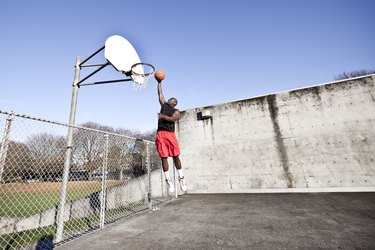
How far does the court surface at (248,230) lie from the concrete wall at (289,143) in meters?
2.38

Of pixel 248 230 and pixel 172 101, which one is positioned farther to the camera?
pixel 172 101

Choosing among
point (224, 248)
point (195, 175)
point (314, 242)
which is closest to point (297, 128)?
point (195, 175)

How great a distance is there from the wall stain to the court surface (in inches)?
103

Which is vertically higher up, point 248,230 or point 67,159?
point 67,159

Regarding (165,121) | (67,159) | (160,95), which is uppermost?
(160,95)

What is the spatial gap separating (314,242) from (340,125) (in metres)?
6.10

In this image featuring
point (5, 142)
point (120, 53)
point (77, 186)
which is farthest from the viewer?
point (77, 186)

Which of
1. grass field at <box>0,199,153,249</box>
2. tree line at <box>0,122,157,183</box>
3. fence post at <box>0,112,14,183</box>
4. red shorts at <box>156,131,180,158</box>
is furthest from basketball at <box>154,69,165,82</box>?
grass field at <box>0,199,153,249</box>

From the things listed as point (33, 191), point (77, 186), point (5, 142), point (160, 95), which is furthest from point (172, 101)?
point (77, 186)

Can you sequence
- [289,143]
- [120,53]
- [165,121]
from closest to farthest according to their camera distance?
1. [165,121]
2. [120,53]
3. [289,143]

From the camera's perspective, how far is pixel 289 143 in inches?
302

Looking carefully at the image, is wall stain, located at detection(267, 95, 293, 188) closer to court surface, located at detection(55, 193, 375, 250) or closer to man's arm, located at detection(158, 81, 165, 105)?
court surface, located at detection(55, 193, 375, 250)

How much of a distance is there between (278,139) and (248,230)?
17.8 ft

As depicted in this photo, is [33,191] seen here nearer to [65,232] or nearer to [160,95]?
[65,232]
